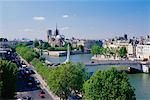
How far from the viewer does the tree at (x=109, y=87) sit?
4008 mm

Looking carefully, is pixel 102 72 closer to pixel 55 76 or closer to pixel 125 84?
pixel 125 84

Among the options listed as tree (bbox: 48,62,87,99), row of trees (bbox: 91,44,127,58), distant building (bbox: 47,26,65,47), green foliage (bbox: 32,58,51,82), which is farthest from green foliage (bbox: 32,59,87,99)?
distant building (bbox: 47,26,65,47)

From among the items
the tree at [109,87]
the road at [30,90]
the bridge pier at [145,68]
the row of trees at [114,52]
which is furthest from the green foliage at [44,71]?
the row of trees at [114,52]

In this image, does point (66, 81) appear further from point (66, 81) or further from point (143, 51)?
point (143, 51)

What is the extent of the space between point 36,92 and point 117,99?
221 cm

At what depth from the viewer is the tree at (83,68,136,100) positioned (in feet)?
13.1

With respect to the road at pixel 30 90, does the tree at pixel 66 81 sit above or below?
above

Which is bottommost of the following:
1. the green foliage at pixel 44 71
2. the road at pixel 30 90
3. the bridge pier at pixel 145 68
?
the bridge pier at pixel 145 68

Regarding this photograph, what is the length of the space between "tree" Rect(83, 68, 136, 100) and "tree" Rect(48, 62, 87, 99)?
95 cm

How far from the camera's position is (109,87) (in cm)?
408

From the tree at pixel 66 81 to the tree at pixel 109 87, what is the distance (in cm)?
95

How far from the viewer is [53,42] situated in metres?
30.0

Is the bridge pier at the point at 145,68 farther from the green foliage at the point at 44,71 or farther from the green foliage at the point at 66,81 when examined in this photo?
the green foliage at the point at 66,81

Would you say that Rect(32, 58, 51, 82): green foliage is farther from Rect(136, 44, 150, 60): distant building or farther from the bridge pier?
Rect(136, 44, 150, 60): distant building
